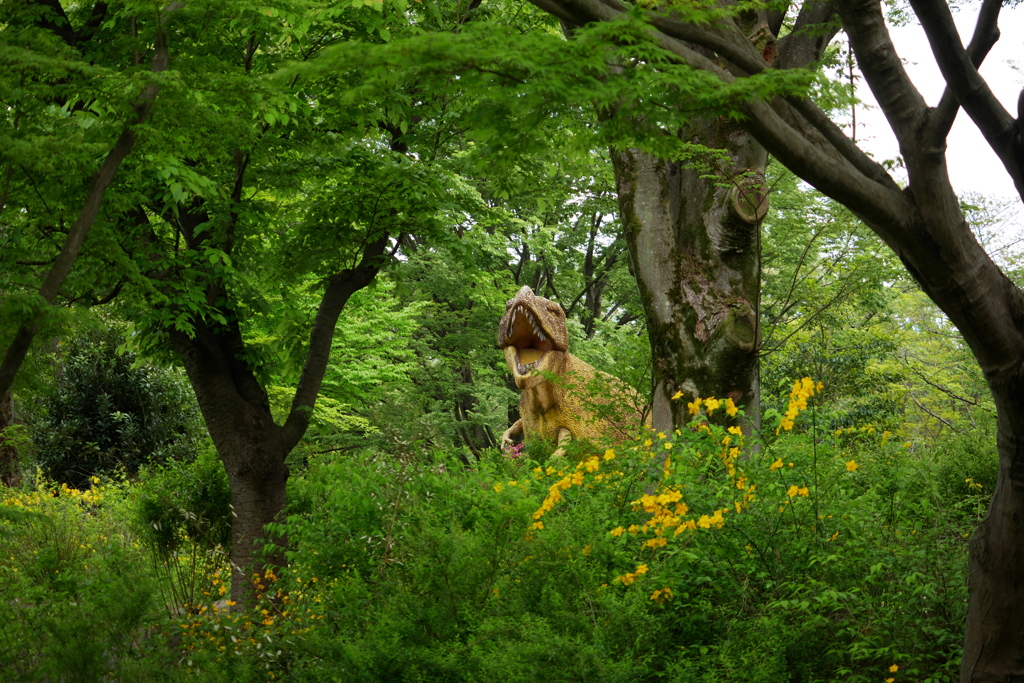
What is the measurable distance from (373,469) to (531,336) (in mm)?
5428

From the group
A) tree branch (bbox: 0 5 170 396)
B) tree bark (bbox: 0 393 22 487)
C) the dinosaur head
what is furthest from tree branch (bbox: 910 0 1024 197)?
tree bark (bbox: 0 393 22 487)

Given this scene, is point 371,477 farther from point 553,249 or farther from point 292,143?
point 553,249

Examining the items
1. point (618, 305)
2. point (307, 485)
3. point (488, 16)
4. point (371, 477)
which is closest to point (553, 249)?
point (618, 305)

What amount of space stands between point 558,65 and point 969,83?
186 centimetres

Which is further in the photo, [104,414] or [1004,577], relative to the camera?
[104,414]

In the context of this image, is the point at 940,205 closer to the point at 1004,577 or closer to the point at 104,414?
the point at 1004,577

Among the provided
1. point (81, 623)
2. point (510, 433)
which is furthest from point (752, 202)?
point (510, 433)

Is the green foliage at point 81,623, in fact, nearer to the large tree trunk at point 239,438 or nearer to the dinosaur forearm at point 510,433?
the large tree trunk at point 239,438

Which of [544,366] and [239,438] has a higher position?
[544,366]

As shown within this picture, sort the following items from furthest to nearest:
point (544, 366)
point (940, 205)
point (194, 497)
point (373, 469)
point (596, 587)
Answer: point (544, 366)
point (194, 497)
point (373, 469)
point (596, 587)
point (940, 205)

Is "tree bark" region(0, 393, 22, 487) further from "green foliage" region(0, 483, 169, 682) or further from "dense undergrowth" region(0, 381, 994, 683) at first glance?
"dense undergrowth" region(0, 381, 994, 683)

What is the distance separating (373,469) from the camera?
6832 mm

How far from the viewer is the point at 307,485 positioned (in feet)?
29.4

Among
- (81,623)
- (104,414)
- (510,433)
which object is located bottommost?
(81,623)
